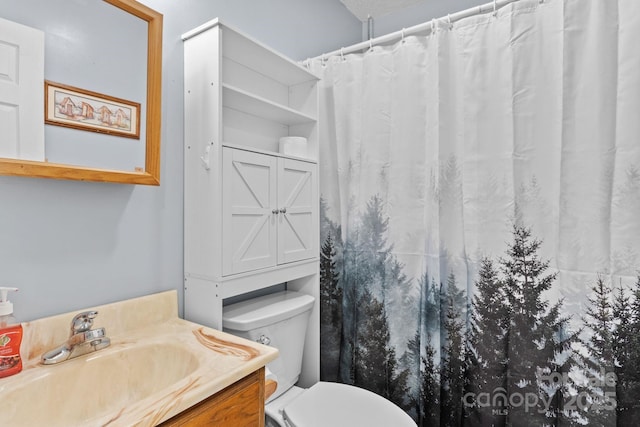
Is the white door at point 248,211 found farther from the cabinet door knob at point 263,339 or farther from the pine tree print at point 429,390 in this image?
the pine tree print at point 429,390

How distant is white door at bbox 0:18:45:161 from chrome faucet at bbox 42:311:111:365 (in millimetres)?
441

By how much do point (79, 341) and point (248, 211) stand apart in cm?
63

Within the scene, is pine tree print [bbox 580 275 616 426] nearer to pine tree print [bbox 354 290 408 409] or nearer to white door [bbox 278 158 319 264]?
pine tree print [bbox 354 290 408 409]

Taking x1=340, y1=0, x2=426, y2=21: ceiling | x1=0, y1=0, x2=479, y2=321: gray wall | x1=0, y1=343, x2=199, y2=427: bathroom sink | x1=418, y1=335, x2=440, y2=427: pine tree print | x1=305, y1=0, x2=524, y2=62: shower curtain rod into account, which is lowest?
x1=418, y1=335, x2=440, y2=427: pine tree print

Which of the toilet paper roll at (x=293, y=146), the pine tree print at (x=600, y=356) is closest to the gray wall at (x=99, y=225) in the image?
the toilet paper roll at (x=293, y=146)

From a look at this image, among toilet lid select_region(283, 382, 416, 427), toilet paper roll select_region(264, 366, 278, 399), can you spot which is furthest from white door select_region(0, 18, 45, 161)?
toilet lid select_region(283, 382, 416, 427)

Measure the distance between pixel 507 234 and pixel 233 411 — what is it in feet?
3.86

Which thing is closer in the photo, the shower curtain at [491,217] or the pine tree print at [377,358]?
the shower curtain at [491,217]

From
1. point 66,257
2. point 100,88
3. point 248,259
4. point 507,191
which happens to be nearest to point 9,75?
point 100,88

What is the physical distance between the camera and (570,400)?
1.26 metres

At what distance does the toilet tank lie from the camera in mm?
1277

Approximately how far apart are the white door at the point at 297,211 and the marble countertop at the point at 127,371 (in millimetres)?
500

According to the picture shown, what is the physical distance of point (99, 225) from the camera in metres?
1.05

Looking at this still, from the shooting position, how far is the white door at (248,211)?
3.94 feet
